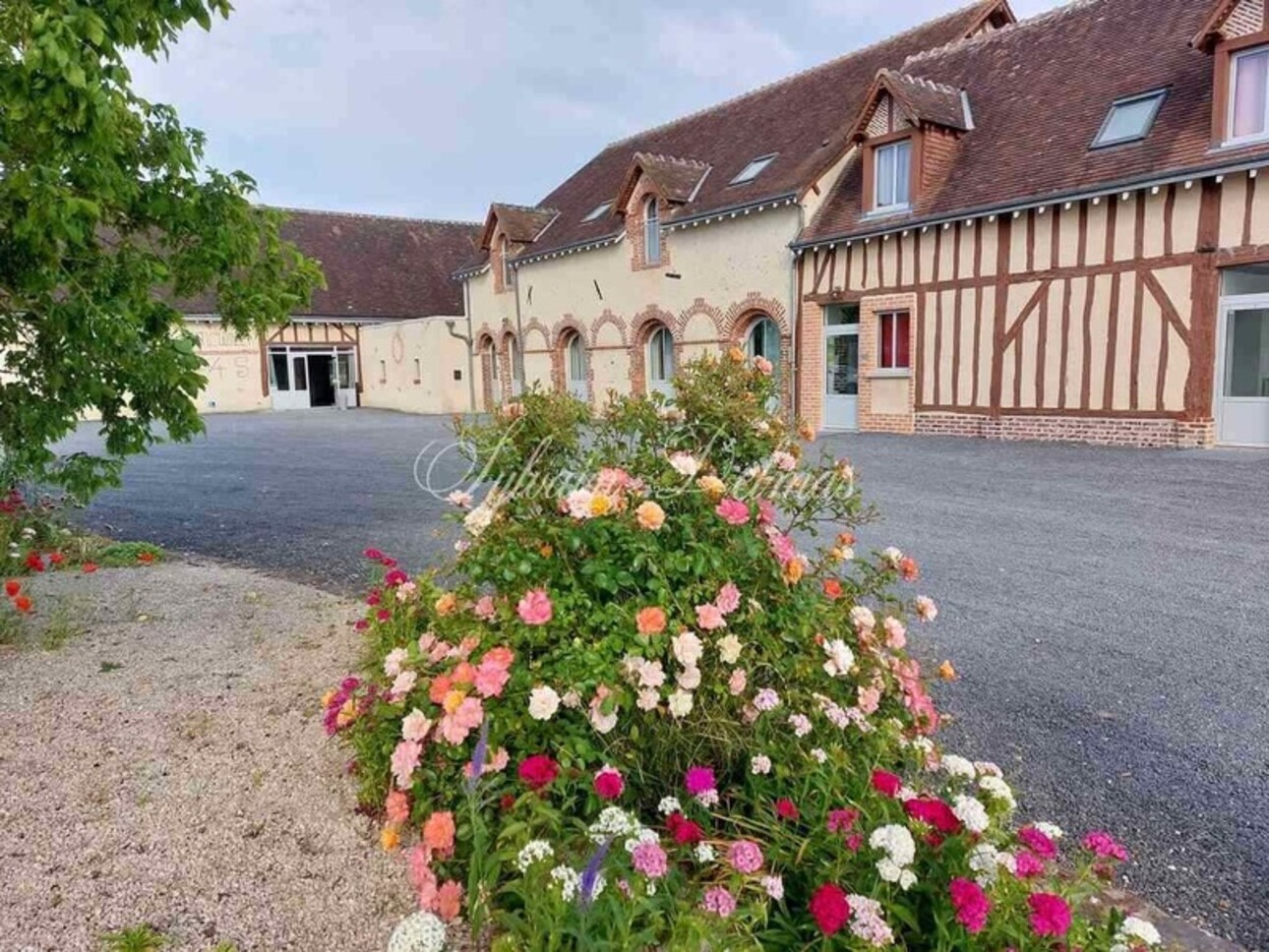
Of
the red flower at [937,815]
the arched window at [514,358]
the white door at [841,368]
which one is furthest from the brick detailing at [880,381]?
the red flower at [937,815]

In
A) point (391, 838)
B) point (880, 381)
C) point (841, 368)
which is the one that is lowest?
point (391, 838)

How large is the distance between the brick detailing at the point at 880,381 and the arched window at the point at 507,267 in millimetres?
10803

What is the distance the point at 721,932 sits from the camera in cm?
156

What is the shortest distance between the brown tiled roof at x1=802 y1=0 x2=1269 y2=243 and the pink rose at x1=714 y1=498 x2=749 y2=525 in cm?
1049

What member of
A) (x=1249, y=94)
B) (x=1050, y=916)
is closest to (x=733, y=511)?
(x=1050, y=916)

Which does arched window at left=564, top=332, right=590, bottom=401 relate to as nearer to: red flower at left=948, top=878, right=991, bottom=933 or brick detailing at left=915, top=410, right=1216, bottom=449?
brick detailing at left=915, top=410, right=1216, bottom=449

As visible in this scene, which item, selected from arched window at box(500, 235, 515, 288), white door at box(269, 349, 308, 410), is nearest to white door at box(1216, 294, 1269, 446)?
arched window at box(500, 235, 515, 288)

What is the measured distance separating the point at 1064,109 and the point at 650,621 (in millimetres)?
13231

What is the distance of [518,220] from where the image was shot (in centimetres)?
2186

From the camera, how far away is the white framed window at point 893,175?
43.3 feet

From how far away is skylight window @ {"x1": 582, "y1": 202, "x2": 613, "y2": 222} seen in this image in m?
19.9

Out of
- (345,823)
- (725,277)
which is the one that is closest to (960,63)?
(725,277)

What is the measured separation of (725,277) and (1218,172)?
812cm

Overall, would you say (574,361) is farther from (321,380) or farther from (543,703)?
(543,703)
